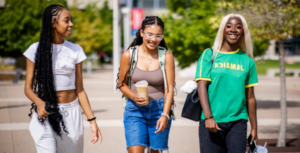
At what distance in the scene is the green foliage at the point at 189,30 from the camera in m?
9.36

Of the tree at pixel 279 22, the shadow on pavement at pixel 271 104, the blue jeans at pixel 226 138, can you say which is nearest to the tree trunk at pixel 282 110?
the tree at pixel 279 22

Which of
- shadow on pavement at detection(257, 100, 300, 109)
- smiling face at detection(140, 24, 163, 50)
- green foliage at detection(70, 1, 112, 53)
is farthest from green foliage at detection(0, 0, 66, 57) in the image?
smiling face at detection(140, 24, 163, 50)

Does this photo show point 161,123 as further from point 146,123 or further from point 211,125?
point 211,125

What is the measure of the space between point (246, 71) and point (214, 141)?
0.69 metres

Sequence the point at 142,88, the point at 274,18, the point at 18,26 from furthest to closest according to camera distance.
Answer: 1. the point at 18,26
2. the point at 274,18
3. the point at 142,88

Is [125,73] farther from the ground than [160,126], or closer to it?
farther from the ground

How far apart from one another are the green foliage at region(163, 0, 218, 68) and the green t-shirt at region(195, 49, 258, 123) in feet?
20.6

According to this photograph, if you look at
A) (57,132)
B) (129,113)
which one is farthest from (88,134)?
(57,132)

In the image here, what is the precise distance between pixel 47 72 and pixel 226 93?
1535 mm

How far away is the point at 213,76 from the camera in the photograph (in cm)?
298

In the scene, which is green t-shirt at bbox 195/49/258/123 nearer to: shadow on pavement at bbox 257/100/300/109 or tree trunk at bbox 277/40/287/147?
tree trunk at bbox 277/40/287/147


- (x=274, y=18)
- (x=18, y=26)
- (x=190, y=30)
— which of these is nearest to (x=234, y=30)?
(x=274, y=18)

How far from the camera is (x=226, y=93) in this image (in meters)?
2.97

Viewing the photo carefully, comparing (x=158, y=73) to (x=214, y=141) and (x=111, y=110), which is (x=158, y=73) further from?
(x=111, y=110)
